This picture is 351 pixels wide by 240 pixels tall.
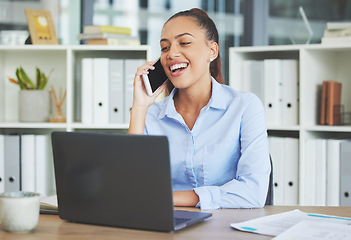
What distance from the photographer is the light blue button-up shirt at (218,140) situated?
1681mm

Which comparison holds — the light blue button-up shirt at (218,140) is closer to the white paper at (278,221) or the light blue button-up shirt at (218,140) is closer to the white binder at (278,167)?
the white paper at (278,221)

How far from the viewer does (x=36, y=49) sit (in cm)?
295

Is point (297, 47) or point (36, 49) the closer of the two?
point (297, 47)

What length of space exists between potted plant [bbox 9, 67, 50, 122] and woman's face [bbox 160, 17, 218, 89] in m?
1.32

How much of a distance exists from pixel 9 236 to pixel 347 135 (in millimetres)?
2347

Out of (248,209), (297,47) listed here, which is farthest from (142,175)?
(297,47)

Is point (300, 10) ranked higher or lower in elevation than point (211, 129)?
higher

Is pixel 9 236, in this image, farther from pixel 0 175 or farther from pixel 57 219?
pixel 0 175

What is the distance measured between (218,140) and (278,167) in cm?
112

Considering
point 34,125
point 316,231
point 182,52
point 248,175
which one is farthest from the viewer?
point 34,125

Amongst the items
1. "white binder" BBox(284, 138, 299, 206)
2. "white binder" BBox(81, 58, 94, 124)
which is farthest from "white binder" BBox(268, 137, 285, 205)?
"white binder" BBox(81, 58, 94, 124)

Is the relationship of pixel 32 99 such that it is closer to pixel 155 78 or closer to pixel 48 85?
pixel 48 85

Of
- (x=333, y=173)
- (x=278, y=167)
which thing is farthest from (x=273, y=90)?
(x=333, y=173)

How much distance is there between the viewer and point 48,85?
3219 mm
